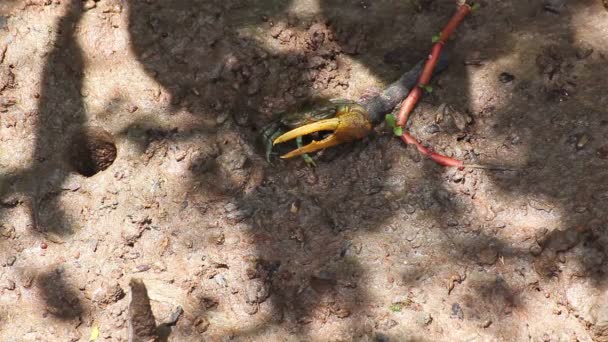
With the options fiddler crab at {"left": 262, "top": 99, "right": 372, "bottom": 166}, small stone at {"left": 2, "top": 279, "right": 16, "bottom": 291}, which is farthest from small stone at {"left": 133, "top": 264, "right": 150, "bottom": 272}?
fiddler crab at {"left": 262, "top": 99, "right": 372, "bottom": 166}

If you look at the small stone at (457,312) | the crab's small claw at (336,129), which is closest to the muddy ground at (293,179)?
the small stone at (457,312)

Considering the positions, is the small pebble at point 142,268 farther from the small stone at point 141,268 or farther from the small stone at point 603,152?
the small stone at point 603,152

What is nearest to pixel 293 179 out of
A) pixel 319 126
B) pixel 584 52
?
pixel 319 126

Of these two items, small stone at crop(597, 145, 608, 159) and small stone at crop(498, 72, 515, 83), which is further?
small stone at crop(498, 72, 515, 83)

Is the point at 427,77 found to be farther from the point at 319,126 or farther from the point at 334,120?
the point at 319,126

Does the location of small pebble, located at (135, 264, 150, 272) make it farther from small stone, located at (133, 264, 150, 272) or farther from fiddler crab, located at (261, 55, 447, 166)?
fiddler crab, located at (261, 55, 447, 166)

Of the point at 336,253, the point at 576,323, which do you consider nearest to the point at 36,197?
the point at 336,253

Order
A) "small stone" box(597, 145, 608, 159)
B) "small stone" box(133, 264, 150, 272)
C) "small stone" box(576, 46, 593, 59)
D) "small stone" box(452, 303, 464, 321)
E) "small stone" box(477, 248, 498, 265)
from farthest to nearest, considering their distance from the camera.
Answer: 1. "small stone" box(576, 46, 593, 59)
2. "small stone" box(133, 264, 150, 272)
3. "small stone" box(597, 145, 608, 159)
4. "small stone" box(477, 248, 498, 265)
5. "small stone" box(452, 303, 464, 321)
